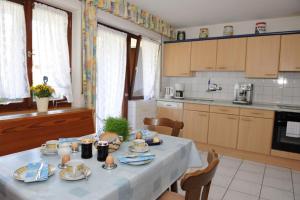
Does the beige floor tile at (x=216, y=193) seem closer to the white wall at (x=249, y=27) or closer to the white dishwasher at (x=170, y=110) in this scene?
the white dishwasher at (x=170, y=110)

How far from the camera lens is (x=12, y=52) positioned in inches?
83.6

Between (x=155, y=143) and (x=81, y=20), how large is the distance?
1836 mm

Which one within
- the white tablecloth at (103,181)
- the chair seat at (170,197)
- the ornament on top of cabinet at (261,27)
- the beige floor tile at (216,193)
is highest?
the ornament on top of cabinet at (261,27)

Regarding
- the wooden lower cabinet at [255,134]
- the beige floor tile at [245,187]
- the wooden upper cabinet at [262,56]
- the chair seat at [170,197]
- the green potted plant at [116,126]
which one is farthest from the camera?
the wooden upper cabinet at [262,56]

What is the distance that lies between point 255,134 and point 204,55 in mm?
1651

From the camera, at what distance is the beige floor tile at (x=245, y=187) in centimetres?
242

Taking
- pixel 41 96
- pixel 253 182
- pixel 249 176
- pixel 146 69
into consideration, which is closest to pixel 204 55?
pixel 146 69

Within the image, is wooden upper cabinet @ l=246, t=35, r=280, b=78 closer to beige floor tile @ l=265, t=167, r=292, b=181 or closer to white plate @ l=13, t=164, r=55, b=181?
beige floor tile @ l=265, t=167, r=292, b=181

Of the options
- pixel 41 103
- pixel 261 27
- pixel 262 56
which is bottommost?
pixel 41 103

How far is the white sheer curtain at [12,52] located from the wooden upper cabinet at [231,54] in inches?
120

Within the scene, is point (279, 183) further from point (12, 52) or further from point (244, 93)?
point (12, 52)

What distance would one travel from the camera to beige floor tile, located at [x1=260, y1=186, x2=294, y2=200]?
231cm

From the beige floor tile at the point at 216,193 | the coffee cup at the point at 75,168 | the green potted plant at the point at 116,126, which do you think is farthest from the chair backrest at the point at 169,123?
the coffee cup at the point at 75,168

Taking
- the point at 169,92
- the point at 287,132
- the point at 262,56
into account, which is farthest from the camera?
the point at 169,92
